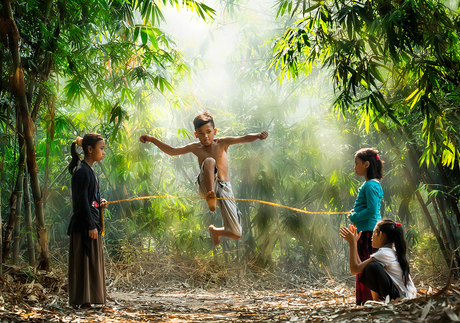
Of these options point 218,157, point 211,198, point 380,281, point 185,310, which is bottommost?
point 185,310

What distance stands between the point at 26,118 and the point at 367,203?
251 centimetres

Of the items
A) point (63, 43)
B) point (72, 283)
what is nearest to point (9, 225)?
point (72, 283)

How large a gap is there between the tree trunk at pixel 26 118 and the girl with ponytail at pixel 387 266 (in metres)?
2.31

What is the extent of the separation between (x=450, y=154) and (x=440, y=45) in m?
0.89

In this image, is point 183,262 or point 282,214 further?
point 282,214

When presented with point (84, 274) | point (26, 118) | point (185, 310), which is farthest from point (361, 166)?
point (26, 118)

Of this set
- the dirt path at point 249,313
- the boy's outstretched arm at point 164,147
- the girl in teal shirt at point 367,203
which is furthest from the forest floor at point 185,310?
the boy's outstretched arm at point 164,147

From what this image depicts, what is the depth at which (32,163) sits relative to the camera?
289 centimetres

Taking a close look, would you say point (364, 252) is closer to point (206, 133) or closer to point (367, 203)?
point (367, 203)

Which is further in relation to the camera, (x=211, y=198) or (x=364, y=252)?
(x=211, y=198)

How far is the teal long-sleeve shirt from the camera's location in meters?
2.49

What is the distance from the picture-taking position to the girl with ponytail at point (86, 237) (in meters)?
2.66

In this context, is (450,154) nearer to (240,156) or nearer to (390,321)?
(390,321)

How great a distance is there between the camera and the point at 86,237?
8.90 feet
